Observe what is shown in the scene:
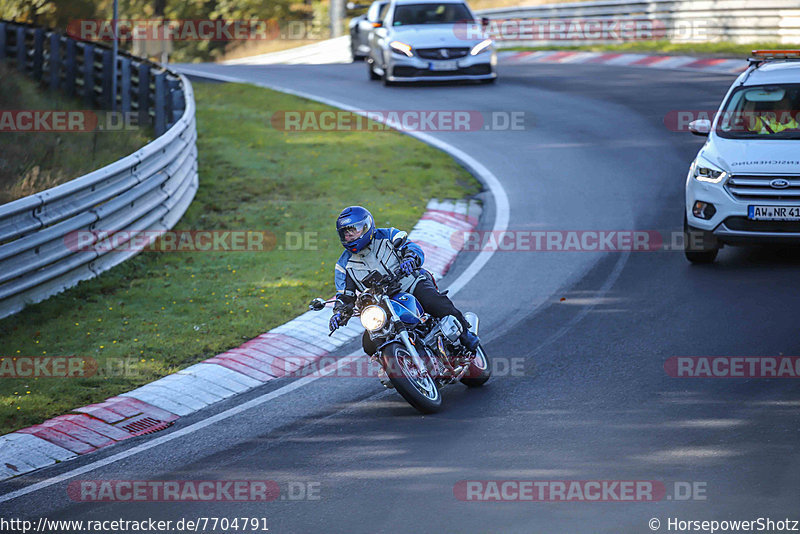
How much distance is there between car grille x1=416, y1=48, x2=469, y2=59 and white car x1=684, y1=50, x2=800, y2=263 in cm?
1140

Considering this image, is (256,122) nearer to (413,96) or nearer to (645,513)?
(413,96)

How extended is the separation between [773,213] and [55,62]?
17002mm

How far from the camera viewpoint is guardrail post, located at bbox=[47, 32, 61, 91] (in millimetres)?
22562

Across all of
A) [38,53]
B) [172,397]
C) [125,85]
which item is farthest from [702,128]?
[38,53]

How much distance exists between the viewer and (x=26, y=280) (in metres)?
10.6

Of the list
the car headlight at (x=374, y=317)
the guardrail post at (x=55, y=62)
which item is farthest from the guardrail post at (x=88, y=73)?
the car headlight at (x=374, y=317)

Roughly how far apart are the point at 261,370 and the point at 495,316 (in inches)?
96.5

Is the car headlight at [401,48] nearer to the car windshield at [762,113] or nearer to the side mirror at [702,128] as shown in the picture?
the car windshield at [762,113]

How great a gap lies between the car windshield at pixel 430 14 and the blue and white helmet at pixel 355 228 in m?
16.9

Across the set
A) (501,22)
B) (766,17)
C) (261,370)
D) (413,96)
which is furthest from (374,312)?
(501,22)

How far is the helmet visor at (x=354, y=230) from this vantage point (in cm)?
771

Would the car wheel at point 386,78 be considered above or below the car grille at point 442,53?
below

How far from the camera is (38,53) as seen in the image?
76.7 feet

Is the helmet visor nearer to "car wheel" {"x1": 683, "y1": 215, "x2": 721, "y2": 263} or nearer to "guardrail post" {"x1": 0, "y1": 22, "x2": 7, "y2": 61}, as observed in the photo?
"car wheel" {"x1": 683, "y1": 215, "x2": 721, "y2": 263}
